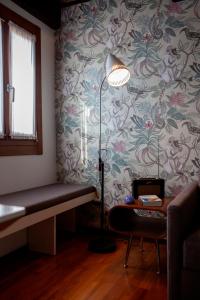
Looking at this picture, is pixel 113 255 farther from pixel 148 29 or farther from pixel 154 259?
pixel 148 29

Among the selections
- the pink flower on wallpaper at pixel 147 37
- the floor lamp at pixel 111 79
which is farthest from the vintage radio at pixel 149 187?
the pink flower on wallpaper at pixel 147 37

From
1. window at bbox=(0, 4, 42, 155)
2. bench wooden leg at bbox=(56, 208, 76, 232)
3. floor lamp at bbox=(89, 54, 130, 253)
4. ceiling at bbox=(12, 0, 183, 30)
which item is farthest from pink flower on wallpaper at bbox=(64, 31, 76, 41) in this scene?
bench wooden leg at bbox=(56, 208, 76, 232)

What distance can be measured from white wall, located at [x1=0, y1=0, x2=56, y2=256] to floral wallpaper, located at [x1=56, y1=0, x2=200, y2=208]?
96 mm

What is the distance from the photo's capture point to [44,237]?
2.72m

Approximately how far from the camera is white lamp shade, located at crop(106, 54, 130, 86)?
2.54m

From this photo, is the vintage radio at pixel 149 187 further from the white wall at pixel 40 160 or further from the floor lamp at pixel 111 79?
the white wall at pixel 40 160

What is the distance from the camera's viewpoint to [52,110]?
11.2 feet

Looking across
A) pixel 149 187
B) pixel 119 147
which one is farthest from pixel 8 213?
pixel 119 147

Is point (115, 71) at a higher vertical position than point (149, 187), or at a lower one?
higher

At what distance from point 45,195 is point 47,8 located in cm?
202

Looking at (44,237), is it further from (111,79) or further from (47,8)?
(47,8)

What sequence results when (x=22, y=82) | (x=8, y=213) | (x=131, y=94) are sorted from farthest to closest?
(x=131, y=94) → (x=22, y=82) → (x=8, y=213)

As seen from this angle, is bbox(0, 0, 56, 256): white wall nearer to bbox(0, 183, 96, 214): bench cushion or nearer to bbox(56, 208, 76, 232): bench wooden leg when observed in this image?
bbox(0, 183, 96, 214): bench cushion

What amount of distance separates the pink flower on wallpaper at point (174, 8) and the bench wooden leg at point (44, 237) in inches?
Result: 90.9
